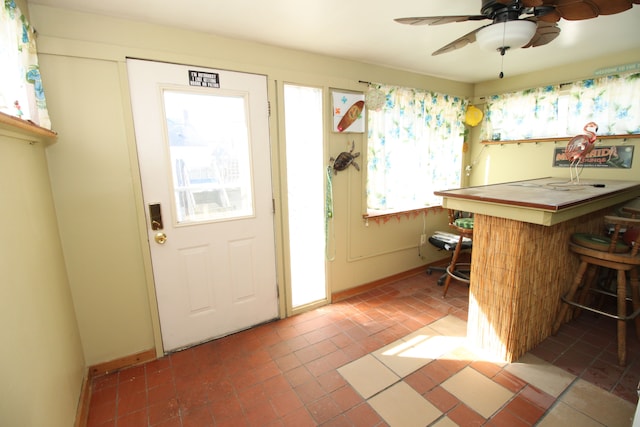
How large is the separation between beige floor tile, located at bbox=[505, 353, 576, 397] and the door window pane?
87.8 inches

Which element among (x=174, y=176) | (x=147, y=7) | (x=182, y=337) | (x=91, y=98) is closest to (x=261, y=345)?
(x=182, y=337)

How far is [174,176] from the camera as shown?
6.70 feet

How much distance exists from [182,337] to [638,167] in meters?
4.24

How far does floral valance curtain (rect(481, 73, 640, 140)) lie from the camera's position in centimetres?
268

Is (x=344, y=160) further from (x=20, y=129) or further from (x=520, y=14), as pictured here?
(x=20, y=129)

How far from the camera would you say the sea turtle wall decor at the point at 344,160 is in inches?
107

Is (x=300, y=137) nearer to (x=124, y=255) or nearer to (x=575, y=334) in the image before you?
(x=124, y=255)

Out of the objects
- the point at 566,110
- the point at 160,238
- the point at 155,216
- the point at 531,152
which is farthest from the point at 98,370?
the point at 566,110

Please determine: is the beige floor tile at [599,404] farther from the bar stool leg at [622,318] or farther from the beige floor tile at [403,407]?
the beige floor tile at [403,407]

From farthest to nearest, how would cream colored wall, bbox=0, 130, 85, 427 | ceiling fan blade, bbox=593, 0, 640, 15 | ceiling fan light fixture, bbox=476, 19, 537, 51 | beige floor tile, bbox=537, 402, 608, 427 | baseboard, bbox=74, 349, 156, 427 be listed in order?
1. baseboard, bbox=74, 349, 156, 427
2. beige floor tile, bbox=537, 402, 608, 427
3. ceiling fan light fixture, bbox=476, 19, 537, 51
4. ceiling fan blade, bbox=593, 0, 640, 15
5. cream colored wall, bbox=0, 130, 85, 427

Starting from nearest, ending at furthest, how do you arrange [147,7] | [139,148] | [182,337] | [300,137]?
1. [147,7]
2. [139,148]
3. [182,337]
4. [300,137]

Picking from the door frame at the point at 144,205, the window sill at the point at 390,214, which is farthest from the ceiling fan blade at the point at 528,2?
the window sill at the point at 390,214

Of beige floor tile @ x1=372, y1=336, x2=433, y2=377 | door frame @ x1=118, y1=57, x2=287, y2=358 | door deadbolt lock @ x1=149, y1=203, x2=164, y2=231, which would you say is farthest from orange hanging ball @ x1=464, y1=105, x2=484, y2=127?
door deadbolt lock @ x1=149, y1=203, x2=164, y2=231

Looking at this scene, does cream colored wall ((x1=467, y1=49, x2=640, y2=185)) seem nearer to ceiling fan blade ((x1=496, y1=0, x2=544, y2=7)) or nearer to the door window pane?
ceiling fan blade ((x1=496, y1=0, x2=544, y2=7))
